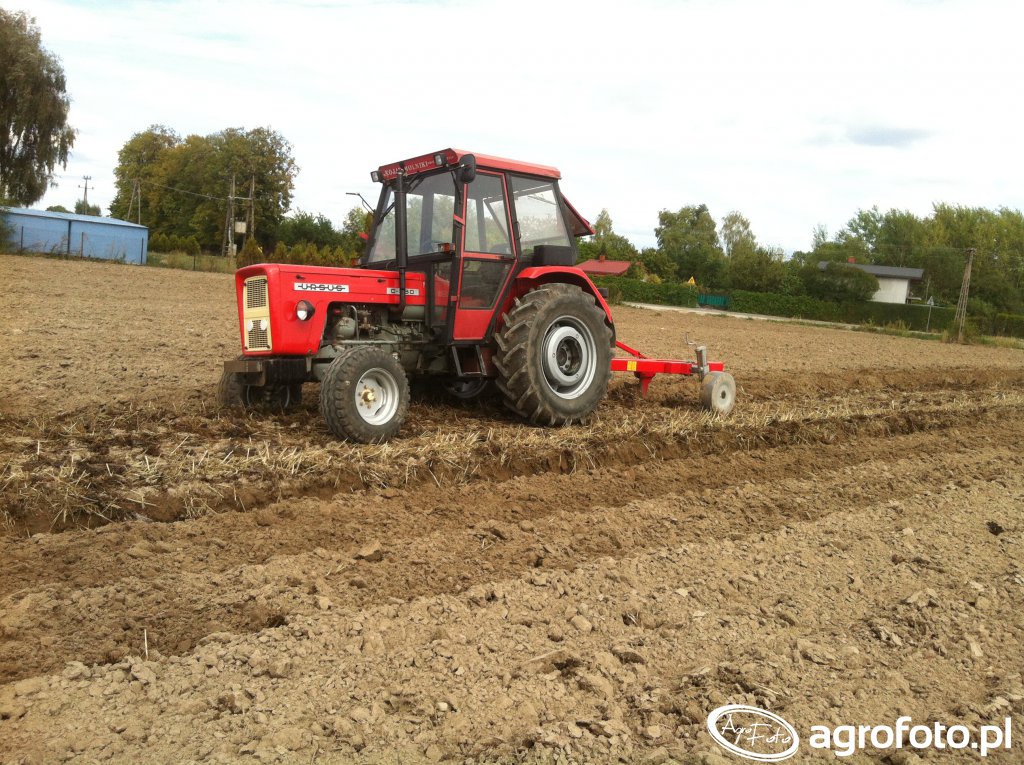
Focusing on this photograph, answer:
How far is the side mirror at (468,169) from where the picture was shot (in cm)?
675

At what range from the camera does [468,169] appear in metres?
6.76

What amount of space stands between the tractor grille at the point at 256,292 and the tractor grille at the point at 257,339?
195 millimetres

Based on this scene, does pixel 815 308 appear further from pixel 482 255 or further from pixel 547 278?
pixel 482 255

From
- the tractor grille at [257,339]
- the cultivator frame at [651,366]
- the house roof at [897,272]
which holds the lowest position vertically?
the cultivator frame at [651,366]

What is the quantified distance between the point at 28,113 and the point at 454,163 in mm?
43294

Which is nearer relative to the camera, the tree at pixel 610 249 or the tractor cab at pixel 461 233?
the tractor cab at pixel 461 233

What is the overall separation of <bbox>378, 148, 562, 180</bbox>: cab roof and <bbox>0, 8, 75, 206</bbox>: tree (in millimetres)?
41772

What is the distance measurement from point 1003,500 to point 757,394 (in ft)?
15.0

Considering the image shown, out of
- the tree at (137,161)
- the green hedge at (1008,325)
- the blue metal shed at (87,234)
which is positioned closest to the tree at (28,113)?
the blue metal shed at (87,234)

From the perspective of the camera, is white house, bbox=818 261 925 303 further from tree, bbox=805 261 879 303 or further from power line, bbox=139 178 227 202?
power line, bbox=139 178 227 202

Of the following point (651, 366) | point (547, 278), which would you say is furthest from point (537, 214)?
point (651, 366)

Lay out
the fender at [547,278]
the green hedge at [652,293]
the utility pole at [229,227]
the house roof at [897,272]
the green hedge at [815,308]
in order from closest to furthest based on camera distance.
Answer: the fender at [547,278] → the green hedge at [815,308] → the green hedge at [652,293] → the utility pole at [229,227] → the house roof at [897,272]

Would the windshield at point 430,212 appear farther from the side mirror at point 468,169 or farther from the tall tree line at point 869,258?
the tall tree line at point 869,258

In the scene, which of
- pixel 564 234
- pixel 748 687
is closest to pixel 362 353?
pixel 564 234
